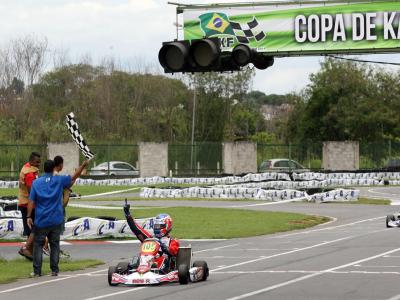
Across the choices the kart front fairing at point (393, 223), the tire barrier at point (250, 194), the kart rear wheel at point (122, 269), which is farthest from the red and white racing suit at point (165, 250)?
the tire barrier at point (250, 194)

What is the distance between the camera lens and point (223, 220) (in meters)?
30.6

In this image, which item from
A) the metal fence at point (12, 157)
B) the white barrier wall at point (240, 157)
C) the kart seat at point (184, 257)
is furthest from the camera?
the white barrier wall at point (240, 157)

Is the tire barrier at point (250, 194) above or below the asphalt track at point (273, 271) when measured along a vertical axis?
above

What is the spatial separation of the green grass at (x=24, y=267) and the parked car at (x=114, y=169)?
47257 mm

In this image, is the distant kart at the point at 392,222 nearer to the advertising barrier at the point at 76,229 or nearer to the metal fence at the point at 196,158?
the advertising barrier at the point at 76,229

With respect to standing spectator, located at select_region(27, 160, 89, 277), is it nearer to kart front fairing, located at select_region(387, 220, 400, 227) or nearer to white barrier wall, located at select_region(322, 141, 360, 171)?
kart front fairing, located at select_region(387, 220, 400, 227)

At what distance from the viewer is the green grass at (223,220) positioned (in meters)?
26.3

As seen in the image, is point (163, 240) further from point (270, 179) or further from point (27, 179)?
point (270, 179)

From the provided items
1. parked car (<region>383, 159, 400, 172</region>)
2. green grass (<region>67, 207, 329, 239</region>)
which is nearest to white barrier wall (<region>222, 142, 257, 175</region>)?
parked car (<region>383, 159, 400, 172</region>)

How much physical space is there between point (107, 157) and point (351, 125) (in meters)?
24.2

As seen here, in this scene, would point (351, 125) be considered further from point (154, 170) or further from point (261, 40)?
point (261, 40)

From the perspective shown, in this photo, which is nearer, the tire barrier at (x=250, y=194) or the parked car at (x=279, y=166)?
the tire barrier at (x=250, y=194)

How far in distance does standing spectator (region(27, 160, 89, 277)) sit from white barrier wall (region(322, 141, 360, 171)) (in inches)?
2123

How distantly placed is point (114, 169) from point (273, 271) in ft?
167
